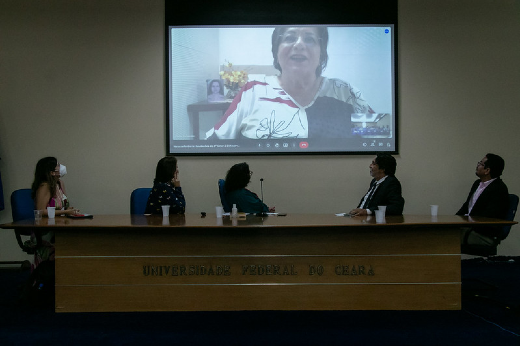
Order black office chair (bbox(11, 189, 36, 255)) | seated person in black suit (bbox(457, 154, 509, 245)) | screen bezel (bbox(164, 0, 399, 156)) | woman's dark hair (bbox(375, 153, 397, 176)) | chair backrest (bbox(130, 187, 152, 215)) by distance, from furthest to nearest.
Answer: screen bezel (bbox(164, 0, 399, 156))
chair backrest (bbox(130, 187, 152, 215))
woman's dark hair (bbox(375, 153, 397, 176))
black office chair (bbox(11, 189, 36, 255))
seated person in black suit (bbox(457, 154, 509, 245))

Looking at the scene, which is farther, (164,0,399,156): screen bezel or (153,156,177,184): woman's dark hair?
(164,0,399,156): screen bezel

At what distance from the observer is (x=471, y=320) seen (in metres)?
2.92

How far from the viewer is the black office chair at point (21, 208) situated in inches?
142

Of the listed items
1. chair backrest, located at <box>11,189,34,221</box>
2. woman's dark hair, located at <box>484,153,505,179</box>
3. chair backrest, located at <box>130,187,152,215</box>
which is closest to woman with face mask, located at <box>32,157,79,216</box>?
chair backrest, located at <box>11,189,34,221</box>

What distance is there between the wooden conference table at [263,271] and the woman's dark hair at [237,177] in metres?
0.74

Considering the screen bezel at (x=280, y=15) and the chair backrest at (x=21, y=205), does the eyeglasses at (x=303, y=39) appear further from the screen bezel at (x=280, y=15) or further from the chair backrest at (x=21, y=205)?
the chair backrest at (x=21, y=205)

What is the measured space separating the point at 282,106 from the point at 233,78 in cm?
60

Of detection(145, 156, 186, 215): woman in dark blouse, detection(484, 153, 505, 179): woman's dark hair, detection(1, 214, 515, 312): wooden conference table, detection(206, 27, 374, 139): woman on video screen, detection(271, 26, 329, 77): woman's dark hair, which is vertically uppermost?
detection(271, 26, 329, 77): woman's dark hair

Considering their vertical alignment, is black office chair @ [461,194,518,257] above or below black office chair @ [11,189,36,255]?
below

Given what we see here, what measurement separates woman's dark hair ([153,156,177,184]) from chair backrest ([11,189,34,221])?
112 cm

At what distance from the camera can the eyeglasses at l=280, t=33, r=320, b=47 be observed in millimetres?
4789

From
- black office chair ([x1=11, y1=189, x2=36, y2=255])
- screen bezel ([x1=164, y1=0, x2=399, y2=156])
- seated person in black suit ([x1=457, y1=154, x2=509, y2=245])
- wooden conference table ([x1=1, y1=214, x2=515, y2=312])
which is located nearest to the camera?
wooden conference table ([x1=1, y1=214, x2=515, y2=312])

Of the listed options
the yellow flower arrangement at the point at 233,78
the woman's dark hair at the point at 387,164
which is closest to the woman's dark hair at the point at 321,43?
the yellow flower arrangement at the point at 233,78

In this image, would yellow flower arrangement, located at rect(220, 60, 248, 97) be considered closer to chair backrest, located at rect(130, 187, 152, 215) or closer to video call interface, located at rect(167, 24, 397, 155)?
video call interface, located at rect(167, 24, 397, 155)
